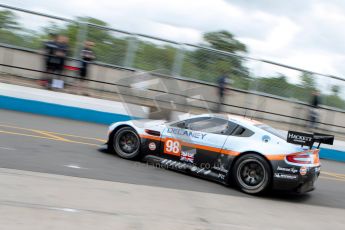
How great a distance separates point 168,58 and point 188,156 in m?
6.89

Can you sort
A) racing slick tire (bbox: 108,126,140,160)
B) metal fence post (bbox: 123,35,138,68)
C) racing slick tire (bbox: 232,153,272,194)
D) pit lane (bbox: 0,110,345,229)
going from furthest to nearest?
metal fence post (bbox: 123,35,138,68)
racing slick tire (bbox: 108,126,140,160)
racing slick tire (bbox: 232,153,272,194)
pit lane (bbox: 0,110,345,229)

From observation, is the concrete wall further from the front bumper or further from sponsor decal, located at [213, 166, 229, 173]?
the front bumper

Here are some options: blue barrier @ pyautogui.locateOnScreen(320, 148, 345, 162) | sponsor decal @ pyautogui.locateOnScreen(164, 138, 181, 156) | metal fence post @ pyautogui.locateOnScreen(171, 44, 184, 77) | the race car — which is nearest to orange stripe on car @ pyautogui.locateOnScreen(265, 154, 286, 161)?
the race car

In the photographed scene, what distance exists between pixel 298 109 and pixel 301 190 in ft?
26.1

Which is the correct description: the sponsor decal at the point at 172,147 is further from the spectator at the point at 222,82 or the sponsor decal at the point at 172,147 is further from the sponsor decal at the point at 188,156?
the spectator at the point at 222,82

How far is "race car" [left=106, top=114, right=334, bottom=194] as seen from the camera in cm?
770

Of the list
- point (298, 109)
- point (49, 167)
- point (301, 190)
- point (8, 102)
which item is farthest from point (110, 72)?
point (301, 190)

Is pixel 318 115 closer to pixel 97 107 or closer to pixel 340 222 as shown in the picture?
pixel 97 107

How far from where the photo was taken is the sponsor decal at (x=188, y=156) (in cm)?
841

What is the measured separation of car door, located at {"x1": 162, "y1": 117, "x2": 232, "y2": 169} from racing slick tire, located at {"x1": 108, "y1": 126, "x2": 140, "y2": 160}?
2.06 feet

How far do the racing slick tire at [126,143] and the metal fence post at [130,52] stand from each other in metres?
5.92

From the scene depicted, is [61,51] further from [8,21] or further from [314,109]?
[314,109]

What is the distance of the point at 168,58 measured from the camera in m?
14.8

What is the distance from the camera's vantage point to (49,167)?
761 cm
